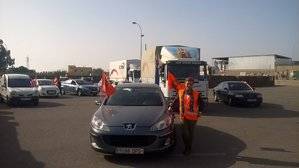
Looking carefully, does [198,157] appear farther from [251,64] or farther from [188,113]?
[251,64]

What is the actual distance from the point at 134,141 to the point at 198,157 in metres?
1.54

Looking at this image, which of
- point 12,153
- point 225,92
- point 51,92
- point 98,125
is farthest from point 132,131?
point 51,92

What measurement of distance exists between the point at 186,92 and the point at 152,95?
50.3 inches

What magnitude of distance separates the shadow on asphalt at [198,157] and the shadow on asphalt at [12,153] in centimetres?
163

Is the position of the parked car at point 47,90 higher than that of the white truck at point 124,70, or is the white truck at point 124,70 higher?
the white truck at point 124,70

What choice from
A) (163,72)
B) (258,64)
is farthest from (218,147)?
(258,64)

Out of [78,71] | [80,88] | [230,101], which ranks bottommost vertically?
[230,101]

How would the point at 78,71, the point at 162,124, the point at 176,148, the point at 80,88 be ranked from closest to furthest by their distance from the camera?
the point at 162,124 < the point at 176,148 < the point at 80,88 < the point at 78,71

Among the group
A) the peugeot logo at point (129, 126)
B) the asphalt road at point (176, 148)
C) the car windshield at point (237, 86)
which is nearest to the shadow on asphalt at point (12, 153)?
the asphalt road at point (176, 148)

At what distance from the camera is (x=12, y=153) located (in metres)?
10.0

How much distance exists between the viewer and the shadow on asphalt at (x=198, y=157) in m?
8.91

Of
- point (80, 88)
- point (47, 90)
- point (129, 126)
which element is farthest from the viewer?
point (80, 88)

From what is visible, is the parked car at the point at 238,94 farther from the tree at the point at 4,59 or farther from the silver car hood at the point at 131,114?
the tree at the point at 4,59

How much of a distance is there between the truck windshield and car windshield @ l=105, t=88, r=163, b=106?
8841mm
